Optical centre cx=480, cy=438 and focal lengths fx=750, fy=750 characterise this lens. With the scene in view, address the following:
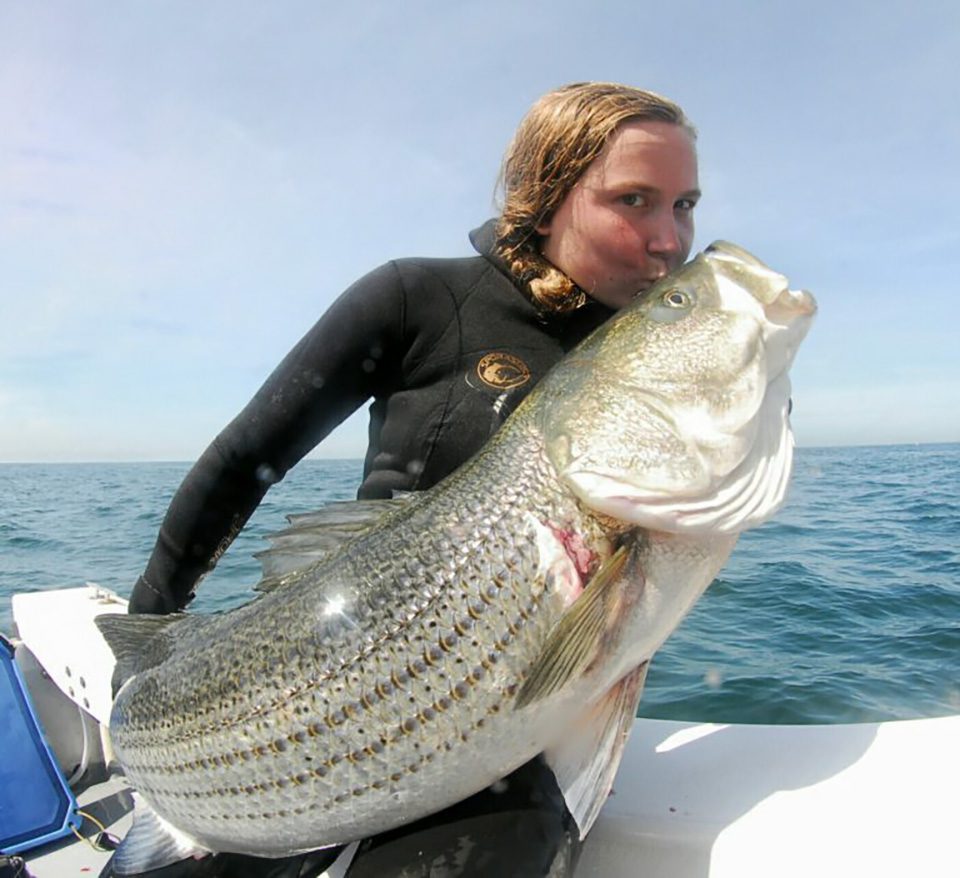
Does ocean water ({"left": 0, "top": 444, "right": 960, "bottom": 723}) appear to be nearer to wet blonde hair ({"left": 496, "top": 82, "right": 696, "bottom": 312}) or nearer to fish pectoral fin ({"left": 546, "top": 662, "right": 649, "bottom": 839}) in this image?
fish pectoral fin ({"left": 546, "top": 662, "right": 649, "bottom": 839})

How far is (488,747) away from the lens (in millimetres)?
1862

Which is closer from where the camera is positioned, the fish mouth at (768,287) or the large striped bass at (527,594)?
the large striped bass at (527,594)

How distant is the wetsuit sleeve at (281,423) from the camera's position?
2678mm

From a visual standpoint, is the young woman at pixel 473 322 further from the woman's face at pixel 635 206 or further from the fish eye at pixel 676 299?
the fish eye at pixel 676 299

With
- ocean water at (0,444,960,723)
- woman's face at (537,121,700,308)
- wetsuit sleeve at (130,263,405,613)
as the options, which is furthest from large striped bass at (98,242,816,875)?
wetsuit sleeve at (130,263,405,613)

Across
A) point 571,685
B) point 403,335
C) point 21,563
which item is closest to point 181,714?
point 571,685

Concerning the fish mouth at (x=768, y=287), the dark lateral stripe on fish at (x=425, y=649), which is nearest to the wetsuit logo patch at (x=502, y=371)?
the fish mouth at (x=768, y=287)

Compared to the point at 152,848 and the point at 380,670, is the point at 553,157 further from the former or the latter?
the point at 152,848

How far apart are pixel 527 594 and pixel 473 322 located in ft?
4.01

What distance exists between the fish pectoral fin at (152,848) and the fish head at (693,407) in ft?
5.59

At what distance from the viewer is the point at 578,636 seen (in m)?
1.76

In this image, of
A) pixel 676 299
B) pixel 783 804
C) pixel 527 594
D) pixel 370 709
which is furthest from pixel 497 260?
pixel 783 804

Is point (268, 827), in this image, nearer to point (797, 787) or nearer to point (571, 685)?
point (571, 685)

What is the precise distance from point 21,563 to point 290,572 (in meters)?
15.9
